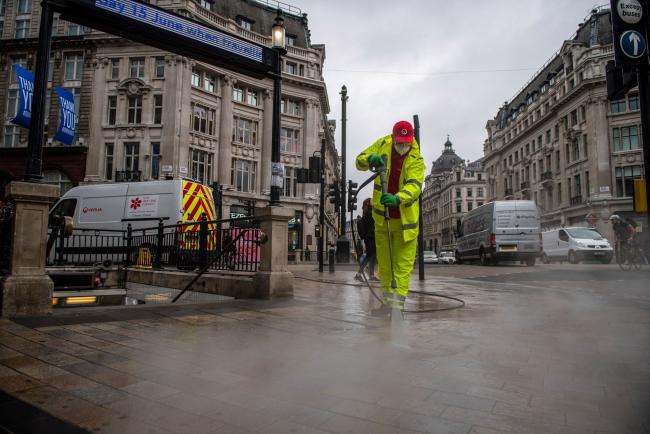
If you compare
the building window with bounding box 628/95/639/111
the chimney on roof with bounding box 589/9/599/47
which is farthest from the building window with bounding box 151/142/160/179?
the chimney on roof with bounding box 589/9/599/47

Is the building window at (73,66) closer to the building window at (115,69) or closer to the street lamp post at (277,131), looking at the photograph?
the building window at (115,69)

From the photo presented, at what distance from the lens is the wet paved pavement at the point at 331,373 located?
1.79 metres

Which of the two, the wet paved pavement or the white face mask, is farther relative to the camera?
the white face mask

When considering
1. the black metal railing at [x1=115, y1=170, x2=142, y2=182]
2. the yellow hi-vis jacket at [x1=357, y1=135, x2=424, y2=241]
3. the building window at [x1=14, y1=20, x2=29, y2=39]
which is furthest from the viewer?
the building window at [x1=14, y1=20, x2=29, y2=39]

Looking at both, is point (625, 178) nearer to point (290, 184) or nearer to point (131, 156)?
point (290, 184)

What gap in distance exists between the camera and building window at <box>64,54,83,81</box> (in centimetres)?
3117

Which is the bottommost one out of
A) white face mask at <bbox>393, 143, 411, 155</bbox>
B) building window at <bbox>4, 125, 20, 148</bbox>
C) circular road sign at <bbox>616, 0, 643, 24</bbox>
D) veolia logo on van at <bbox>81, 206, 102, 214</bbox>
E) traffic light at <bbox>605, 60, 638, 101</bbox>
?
white face mask at <bbox>393, 143, 411, 155</bbox>

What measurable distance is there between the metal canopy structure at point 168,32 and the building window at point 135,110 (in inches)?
1028

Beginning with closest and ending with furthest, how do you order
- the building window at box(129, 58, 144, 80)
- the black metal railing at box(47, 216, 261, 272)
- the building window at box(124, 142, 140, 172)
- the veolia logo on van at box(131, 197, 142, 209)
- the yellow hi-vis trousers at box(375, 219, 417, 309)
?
the yellow hi-vis trousers at box(375, 219, 417, 309), the black metal railing at box(47, 216, 261, 272), the veolia logo on van at box(131, 197, 142, 209), the building window at box(124, 142, 140, 172), the building window at box(129, 58, 144, 80)

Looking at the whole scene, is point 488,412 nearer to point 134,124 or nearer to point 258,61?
point 258,61

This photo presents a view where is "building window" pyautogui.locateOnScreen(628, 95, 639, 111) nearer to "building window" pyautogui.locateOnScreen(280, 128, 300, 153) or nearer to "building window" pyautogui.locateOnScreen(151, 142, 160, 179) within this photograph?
"building window" pyautogui.locateOnScreen(280, 128, 300, 153)

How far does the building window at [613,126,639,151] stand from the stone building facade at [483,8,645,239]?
0.07 m

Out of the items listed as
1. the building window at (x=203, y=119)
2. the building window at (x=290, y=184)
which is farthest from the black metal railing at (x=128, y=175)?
the building window at (x=290, y=184)

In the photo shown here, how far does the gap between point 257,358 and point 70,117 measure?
12982 mm
